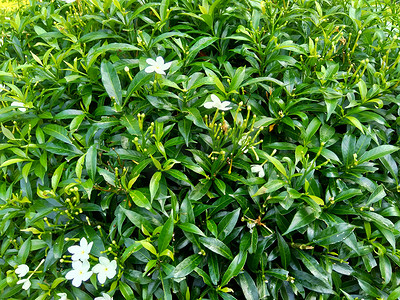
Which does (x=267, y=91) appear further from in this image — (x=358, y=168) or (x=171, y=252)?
(x=171, y=252)

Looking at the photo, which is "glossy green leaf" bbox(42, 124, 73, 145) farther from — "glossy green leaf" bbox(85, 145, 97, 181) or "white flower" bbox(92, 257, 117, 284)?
"white flower" bbox(92, 257, 117, 284)

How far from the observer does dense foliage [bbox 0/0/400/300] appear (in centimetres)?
134

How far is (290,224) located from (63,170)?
43.3 inches

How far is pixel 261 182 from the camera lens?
141 cm

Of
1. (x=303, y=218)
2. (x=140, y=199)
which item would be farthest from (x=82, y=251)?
(x=303, y=218)

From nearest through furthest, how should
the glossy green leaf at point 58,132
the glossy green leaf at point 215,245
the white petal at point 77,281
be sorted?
the white petal at point 77,281
the glossy green leaf at point 215,245
the glossy green leaf at point 58,132

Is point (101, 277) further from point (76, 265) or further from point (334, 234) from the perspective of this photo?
point (334, 234)

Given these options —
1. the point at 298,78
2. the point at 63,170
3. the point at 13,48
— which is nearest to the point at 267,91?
the point at 298,78

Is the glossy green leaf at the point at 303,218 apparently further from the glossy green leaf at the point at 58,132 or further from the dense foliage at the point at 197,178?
the glossy green leaf at the point at 58,132

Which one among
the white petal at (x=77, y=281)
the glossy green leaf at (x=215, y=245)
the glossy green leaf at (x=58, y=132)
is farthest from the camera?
the glossy green leaf at (x=58, y=132)

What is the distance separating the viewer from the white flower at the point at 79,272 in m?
1.23

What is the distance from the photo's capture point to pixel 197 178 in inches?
60.1

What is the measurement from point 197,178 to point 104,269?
0.57 m

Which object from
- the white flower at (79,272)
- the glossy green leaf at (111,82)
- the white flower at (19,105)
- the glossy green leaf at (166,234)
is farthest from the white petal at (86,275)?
the white flower at (19,105)
